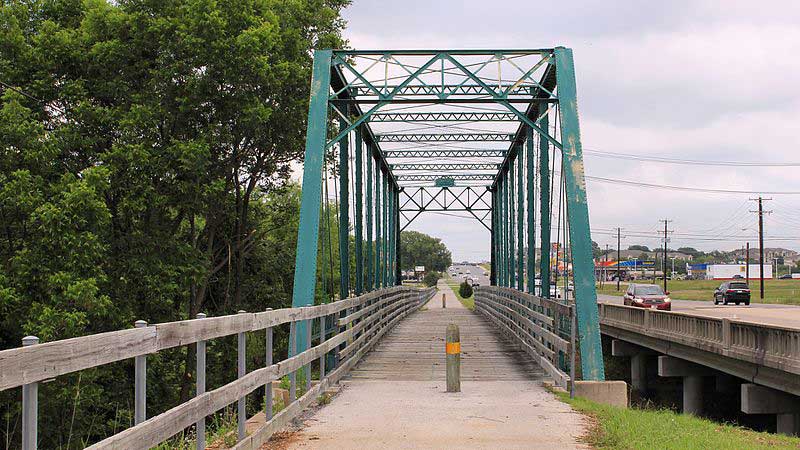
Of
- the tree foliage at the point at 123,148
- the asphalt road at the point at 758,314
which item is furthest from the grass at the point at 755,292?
the tree foliage at the point at 123,148

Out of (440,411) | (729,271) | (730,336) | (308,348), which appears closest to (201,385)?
(440,411)

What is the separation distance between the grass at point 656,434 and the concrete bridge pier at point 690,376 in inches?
606

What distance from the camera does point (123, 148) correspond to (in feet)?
71.0

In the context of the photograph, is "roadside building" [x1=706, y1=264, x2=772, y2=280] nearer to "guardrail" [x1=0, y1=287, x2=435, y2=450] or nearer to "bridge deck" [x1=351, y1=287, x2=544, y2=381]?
"bridge deck" [x1=351, y1=287, x2=544, y2=381]

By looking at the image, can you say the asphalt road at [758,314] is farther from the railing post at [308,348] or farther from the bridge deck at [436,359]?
the railing post at [308,348]

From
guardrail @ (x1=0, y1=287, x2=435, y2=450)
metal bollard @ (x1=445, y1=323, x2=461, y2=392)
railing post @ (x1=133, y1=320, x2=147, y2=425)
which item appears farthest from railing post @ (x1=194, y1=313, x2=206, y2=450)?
metal bollard @ (x1=445, y1=323, x2=461, y2=392)

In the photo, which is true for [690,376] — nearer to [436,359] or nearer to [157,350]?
[436,359]

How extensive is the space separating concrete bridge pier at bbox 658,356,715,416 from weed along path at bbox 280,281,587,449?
9.88 m

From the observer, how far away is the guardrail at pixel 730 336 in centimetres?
1673

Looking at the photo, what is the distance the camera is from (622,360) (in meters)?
37.5

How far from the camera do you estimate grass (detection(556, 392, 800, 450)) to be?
8250 millimetres

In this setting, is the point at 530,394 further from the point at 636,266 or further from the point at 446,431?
the point at 636,266

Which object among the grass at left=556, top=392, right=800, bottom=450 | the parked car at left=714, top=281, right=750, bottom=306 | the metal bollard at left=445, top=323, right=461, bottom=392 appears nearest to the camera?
the grass at left=556, top=392, right=800, bottom=450

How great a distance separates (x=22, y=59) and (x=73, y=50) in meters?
1.19
